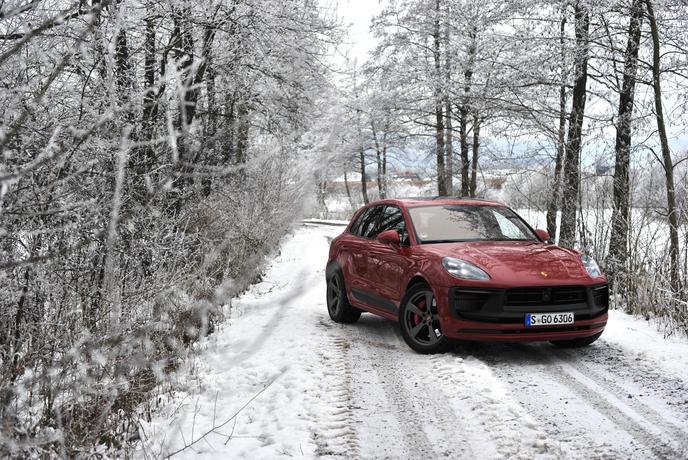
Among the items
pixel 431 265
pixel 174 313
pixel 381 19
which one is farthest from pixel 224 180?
pixel 381 19

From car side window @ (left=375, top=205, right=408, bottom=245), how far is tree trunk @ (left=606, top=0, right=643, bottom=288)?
3.49 meters

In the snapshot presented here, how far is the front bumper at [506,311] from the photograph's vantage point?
248 inches

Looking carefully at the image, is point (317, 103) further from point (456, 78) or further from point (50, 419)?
point (50, 419)

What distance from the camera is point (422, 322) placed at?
685cm

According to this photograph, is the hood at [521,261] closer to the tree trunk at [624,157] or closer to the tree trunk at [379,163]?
the tree trunk at [624,157]

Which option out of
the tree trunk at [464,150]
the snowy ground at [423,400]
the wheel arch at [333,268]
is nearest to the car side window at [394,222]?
the wheel arch at [333,268]

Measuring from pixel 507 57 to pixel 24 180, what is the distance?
1265 cm

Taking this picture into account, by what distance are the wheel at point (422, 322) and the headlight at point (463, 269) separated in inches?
13.5

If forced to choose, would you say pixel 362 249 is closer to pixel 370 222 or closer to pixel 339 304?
pixel 370 222

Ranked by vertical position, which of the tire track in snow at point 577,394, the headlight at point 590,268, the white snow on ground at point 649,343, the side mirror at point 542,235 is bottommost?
the tire track in snow at point 577,394

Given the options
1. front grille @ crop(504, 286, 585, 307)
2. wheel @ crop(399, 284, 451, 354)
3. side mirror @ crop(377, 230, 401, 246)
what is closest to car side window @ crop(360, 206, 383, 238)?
side mirror @ crop(377, 230, 401, 246)

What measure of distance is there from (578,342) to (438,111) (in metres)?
18.2

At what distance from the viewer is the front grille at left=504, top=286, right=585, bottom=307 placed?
6.34m

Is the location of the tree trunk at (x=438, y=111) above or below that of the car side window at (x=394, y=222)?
above
